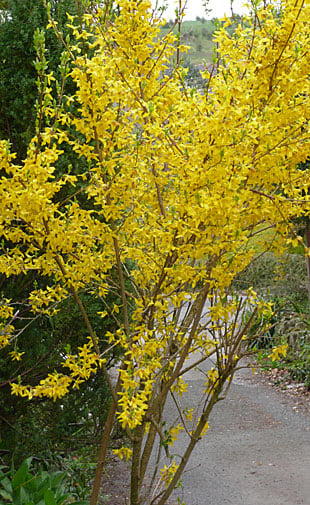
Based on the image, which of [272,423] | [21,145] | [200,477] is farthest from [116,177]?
[272,423]

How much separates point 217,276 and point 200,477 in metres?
3.08

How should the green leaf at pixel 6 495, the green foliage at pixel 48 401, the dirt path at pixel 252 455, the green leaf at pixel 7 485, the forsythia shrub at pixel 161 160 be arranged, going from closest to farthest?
the forsythia shrub at pixel 161 160 → the green leaf at pixel 6 495 → the green leaf at pixel 7 485 → the green foliage at pixel 48 401 → the dirt path at pixel 252 455

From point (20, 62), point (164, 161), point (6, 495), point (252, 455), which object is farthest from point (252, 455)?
point (20, 62)

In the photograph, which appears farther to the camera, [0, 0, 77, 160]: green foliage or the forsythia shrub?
[0, 0, 77, 160]: green foliage

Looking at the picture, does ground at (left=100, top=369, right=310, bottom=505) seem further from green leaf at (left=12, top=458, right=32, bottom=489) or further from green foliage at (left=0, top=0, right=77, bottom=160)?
green foliage at (left=0, top=0, right=77, bottom=160)

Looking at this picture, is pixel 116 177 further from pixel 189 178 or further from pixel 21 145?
pixel 21 145

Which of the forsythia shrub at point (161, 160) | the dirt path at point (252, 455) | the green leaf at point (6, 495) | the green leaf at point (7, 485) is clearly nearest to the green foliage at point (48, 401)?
the green leaf at point (7, 485)

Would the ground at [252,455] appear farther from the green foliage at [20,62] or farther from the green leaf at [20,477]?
the green foliage at [20,62]

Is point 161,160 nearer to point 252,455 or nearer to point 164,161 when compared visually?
point 164,161

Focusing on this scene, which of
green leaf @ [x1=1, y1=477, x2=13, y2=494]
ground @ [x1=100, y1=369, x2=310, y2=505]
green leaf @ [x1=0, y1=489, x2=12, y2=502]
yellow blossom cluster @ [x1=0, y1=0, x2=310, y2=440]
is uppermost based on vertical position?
yellow blossom cluster @ [x1=0, y1=0, x2=310, y2=440]

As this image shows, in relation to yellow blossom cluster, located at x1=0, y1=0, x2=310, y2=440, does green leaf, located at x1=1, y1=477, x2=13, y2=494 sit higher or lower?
lower

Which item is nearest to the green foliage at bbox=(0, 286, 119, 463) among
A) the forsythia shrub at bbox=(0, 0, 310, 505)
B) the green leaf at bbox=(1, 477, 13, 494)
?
the green leaf at bbox=(1, 477, 13, 494)

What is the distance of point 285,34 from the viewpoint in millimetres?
2531

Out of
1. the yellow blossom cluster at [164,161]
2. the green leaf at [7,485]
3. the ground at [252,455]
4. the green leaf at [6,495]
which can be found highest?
the yellow blossom cluster at [164,161]
